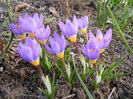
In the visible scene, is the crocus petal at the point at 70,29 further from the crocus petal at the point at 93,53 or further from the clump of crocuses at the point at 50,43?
the crocus petal at the point at 93,53

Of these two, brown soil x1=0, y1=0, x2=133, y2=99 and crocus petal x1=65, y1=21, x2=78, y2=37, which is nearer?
crocus petal x1=65, y1=21, x2=78, y2=37

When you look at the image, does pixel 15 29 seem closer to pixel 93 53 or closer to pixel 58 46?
pixel 58 46

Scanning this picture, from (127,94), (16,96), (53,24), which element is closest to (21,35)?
(16,96)

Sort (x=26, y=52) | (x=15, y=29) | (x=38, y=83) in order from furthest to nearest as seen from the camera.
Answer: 1. (x=38, y=83)
2. (x=15, y=29)
3. (x=26, y=52)

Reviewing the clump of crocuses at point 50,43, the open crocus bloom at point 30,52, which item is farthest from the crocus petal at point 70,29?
the open crocus bloom at point 30,52

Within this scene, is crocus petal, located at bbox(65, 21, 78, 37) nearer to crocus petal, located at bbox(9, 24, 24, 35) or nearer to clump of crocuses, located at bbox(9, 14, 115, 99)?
clump of crocuses, located at bbox(9, 14, 115, 99)

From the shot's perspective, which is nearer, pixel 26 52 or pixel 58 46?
pixel 26 52

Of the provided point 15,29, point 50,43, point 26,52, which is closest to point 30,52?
point 26,52

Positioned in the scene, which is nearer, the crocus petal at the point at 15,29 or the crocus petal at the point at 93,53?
the crocus petal at the point at 93,53

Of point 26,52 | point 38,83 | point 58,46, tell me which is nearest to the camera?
point 26,52

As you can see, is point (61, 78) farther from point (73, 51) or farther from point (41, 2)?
point (41, 2)

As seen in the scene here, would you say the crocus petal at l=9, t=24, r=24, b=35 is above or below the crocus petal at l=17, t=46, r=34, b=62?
above

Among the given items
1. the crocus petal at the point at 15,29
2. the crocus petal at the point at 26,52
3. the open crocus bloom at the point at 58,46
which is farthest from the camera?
the crocus petal at the point at 15,29

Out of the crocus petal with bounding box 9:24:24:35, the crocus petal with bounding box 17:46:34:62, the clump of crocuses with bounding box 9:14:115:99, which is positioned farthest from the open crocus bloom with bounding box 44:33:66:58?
the crocus petal with bounding box 9:24:24:35
